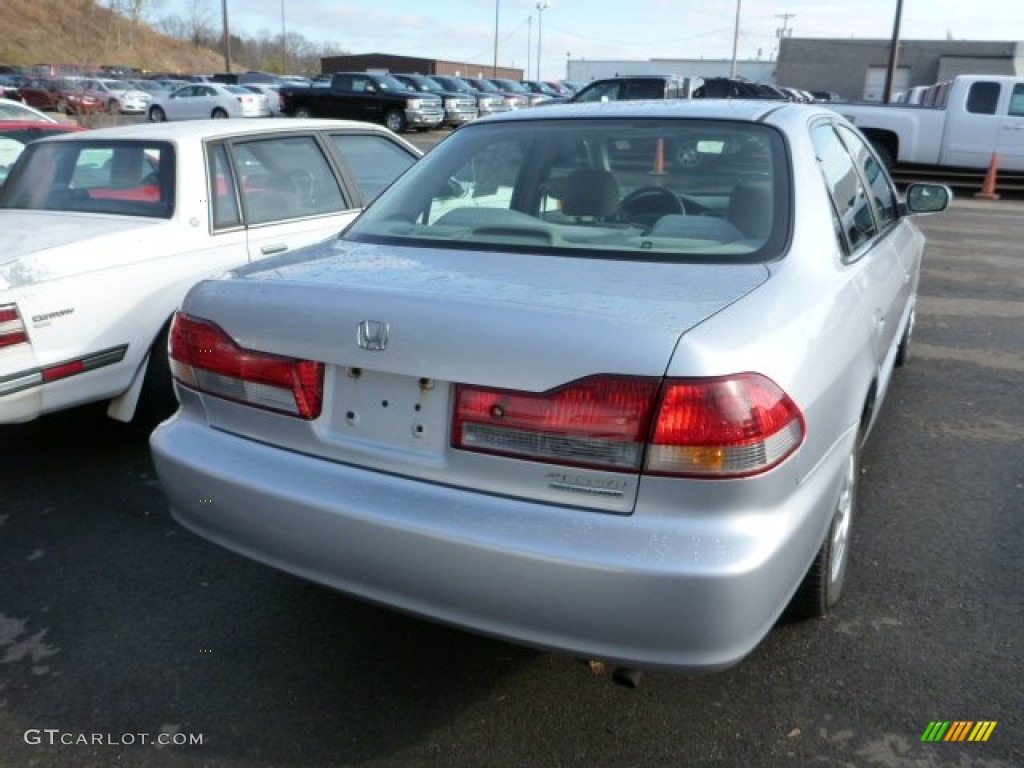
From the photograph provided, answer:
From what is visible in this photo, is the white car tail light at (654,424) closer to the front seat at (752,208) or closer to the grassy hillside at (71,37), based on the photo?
the front seat at (752,208)

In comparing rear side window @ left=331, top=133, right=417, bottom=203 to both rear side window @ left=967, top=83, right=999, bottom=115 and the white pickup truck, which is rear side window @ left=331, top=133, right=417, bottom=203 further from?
rear side window @ left=967, top=83, right=999, bottom=115

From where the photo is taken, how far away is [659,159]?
124 inches

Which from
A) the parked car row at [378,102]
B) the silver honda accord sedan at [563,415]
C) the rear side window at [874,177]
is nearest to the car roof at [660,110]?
the silver honda accord sedan at [563,415]

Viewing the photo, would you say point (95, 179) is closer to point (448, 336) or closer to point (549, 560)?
point (448, 336)

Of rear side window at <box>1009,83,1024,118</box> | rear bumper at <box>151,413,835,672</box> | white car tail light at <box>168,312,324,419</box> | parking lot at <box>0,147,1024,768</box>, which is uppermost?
rear side window at <box>1009,83,1024,118</box>

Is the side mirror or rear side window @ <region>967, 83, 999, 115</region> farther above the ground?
rear side window @ <region>967, 83, 999, 115</region>

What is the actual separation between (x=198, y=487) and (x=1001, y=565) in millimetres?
2774

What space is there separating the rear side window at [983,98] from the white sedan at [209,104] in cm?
2326

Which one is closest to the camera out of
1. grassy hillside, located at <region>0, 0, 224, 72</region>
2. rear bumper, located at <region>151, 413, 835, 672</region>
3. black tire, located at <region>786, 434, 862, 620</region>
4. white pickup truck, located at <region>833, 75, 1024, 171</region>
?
rear bumper, located at <region>151, 413, 835, 672</region>

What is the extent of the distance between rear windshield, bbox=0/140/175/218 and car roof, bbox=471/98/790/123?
2.00m

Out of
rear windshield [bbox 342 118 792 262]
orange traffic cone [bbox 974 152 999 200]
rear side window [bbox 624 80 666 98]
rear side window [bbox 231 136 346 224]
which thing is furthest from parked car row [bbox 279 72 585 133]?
rear windshield [bbox 342 118 792 262]

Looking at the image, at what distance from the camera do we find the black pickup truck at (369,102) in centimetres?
2838

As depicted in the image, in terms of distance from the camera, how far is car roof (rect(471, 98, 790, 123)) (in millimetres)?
3139

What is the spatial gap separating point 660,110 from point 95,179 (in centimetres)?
325
